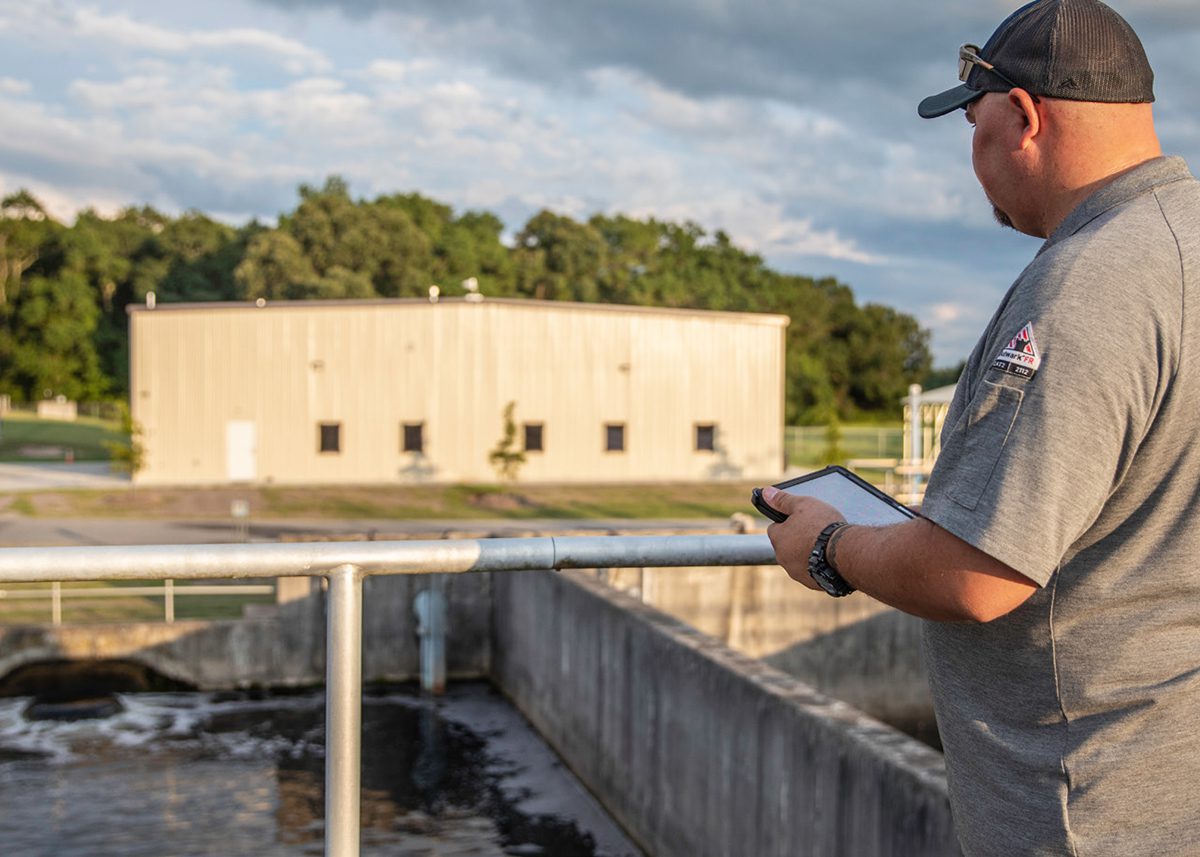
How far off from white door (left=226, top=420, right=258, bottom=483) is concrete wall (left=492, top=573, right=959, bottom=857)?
24837 millimetres

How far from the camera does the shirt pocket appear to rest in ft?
4.52

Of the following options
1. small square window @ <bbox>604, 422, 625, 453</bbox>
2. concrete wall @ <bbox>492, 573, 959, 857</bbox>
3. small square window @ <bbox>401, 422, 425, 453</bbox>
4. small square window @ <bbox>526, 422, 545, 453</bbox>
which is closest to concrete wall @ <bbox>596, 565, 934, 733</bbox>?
concrete wall @ <bbox>492, 573, 959, 857</bbox>

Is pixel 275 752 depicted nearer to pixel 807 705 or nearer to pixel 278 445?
pixel 807 705

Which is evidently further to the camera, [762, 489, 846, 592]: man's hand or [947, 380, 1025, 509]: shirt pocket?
[762, 489, 846, 592]: man's hand

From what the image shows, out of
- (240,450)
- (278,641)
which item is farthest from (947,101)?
(240,450)

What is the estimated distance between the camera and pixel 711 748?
8031 millimetres

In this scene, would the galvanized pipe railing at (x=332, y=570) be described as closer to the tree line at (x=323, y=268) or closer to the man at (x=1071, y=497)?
the man at (x=1071, y=497)

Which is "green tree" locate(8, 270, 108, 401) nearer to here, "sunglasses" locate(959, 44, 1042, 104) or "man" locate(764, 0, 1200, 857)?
"sunglasses" locate(959, 44, 1042, 104)

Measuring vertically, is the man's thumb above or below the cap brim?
below

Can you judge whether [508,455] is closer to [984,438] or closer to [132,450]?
[132,450]

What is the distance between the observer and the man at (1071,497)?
137 cm

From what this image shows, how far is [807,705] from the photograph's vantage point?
678cm

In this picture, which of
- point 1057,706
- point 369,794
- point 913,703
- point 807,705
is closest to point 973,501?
point 1057,706

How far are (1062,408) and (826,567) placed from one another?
0.40m
